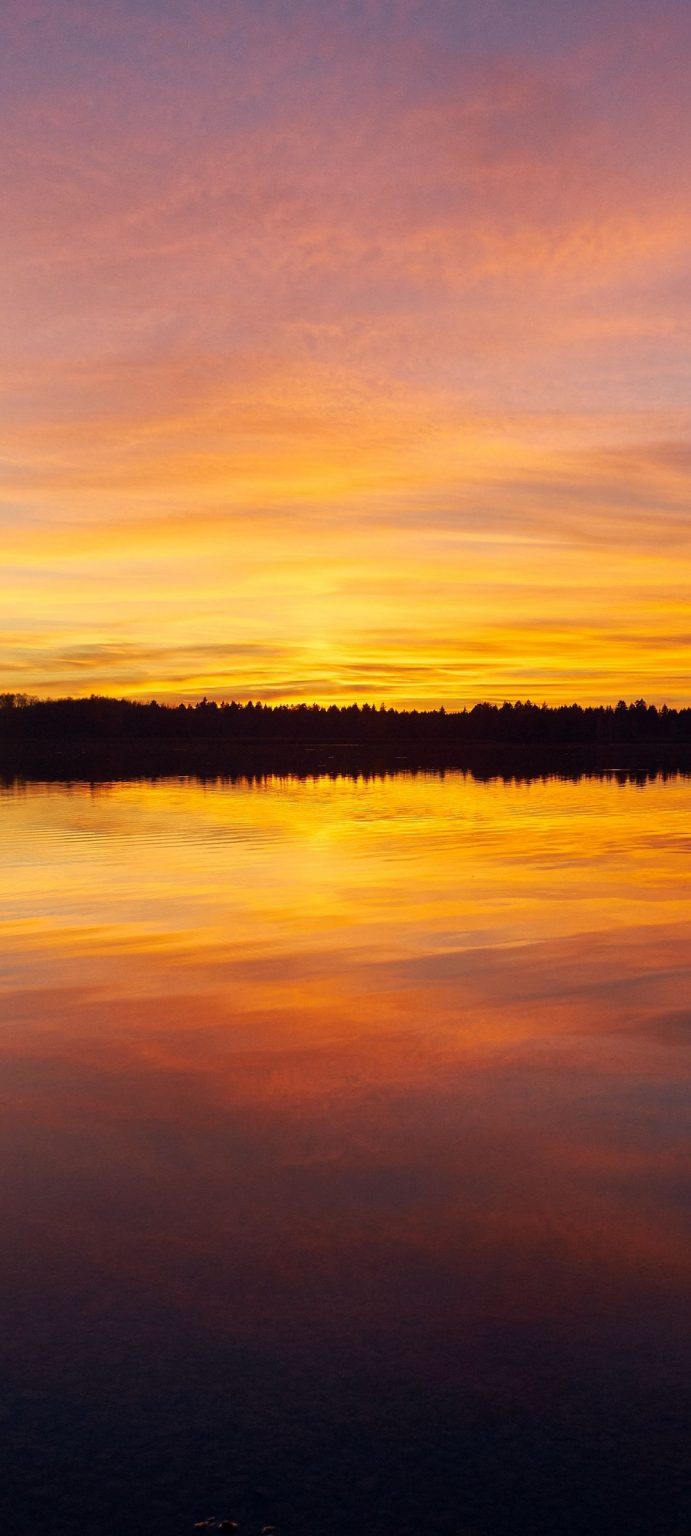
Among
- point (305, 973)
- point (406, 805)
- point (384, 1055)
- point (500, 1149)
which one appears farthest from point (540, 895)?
point (406, 805)

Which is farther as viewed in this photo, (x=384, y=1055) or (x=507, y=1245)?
(x=384, y=1055)

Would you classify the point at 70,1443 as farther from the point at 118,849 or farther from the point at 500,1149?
the point at 118,849

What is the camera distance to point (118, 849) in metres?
29.5

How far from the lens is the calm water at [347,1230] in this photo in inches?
204

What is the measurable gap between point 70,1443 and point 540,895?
17.2m

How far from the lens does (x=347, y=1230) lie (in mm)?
7434

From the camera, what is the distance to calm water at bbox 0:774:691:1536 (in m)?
5.19

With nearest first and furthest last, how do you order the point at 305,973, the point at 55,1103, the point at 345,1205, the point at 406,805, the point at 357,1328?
1. the point at 357,1328
2. the point at 345,1205
3. the point at 55,1103
4. the point at 305,973
5. the point at 406,805

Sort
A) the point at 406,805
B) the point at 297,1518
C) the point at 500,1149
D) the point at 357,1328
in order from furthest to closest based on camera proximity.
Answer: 1. the point at 406,805
2. the point at 500,1149
3. the point at 357,1328
4. the point at 297,1518

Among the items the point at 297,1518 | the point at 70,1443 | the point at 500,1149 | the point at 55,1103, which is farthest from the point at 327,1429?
the point at 55,1103

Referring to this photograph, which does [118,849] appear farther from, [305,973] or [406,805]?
[406,805]

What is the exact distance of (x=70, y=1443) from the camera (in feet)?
17.6

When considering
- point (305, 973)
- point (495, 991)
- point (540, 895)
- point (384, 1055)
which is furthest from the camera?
point (540, 895)

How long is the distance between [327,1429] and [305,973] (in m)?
9.66
